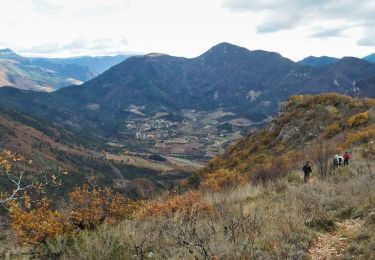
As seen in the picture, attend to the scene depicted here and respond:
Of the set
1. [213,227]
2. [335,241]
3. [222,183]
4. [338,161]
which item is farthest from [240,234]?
[222,183]

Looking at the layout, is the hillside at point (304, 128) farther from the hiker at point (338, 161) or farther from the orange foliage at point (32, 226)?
the orange foliage at point (32, 226)

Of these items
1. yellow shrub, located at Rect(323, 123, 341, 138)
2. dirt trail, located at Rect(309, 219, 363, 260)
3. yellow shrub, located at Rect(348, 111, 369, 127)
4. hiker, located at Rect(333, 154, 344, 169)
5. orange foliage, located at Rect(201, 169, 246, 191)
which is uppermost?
yellow shrub, located at Rect(348, 111, 369, 127)

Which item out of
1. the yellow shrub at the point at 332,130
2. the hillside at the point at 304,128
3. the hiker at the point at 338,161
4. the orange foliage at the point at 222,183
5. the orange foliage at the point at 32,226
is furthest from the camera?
the yellow shrub at the point at 332,130

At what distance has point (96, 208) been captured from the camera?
11953 mm

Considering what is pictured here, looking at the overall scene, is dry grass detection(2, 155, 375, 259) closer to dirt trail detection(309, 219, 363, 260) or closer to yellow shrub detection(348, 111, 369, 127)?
dirt trail detection(309, 219, 363, 260)

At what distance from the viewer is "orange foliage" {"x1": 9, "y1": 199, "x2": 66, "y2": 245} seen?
967 centimetres

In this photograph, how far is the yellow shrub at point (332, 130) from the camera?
4138 centimetres

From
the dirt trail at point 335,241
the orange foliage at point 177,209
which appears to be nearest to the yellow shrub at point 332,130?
the orange foliage at point 177,209

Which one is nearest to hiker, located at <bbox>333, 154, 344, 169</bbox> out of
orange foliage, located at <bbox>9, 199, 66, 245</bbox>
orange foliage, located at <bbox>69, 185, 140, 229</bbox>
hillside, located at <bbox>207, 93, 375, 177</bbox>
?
orange foliage, located at <bbox>69, 185, 140, 229</bbox>

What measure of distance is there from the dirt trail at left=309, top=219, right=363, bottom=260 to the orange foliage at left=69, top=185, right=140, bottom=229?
5744mm

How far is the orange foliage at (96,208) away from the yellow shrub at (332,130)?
3268 centimetres

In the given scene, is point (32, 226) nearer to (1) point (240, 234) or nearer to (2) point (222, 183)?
(1) point (240, 234)

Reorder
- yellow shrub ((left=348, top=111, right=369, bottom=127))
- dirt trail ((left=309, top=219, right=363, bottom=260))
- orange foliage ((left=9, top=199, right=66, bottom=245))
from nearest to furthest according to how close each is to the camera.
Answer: dirt trail ((left=309, top=219, right=363, bottom=260)) → orange foliage ((left=9, top=199, right=66, bottom=245)) → yellow shrub ((left=348, top=111, right=369, bottom=127))

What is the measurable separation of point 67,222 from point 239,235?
15.4 feet
